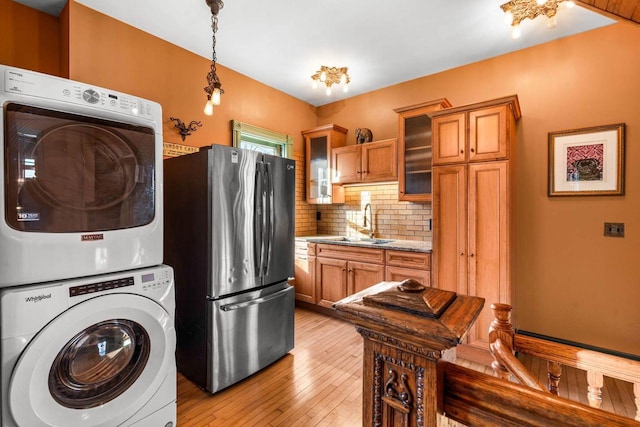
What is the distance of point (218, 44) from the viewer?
117 inches

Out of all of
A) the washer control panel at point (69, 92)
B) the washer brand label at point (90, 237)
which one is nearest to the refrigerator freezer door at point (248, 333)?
the washer brand label at point (90, 237)

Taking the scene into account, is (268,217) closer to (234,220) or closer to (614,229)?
(234,220)

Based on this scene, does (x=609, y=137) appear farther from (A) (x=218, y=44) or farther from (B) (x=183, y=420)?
(B) (x=183, y=420)

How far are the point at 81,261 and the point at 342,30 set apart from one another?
269 centimetres

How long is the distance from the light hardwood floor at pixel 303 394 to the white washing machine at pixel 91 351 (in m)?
0.38

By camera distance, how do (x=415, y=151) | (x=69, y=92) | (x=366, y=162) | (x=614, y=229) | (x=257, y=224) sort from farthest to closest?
(x=366, y=162) < (x=415, y=151) < (x=614, y=229) < (x=257, y=224) < (x=69, y=92)

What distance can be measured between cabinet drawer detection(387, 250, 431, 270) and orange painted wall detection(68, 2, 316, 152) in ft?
7.49

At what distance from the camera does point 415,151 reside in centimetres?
339

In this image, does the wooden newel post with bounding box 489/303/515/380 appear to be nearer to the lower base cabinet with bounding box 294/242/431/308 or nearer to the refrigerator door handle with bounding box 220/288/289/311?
the refrigerator door handle with bounding box 220/288/289/311

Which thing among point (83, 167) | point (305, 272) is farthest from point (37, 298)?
point (305, 272)

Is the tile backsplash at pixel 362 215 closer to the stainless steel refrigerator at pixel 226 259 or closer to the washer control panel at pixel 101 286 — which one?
the stainless steel refrigerator at pixel 226 259

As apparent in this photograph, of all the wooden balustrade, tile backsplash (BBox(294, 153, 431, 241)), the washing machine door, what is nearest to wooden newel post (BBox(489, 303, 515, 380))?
the wooden balustrade

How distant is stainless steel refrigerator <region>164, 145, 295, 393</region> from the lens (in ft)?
7.05

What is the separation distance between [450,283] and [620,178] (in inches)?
67.0
